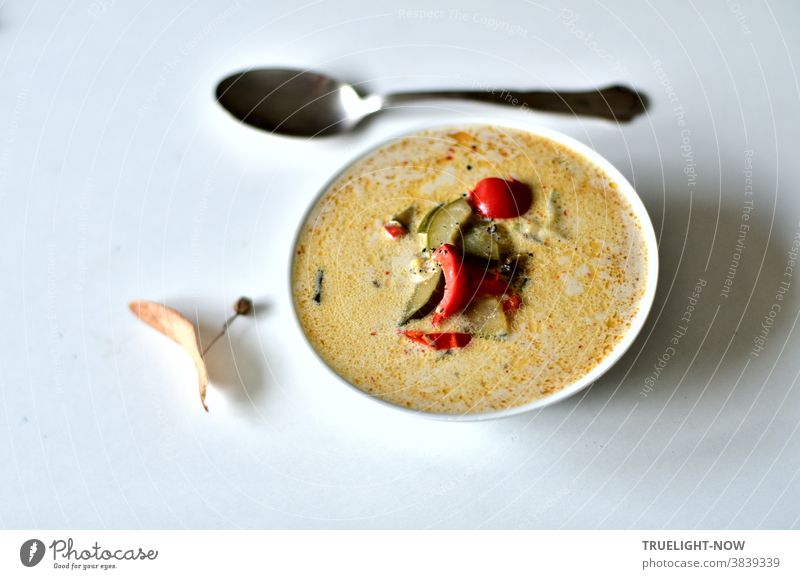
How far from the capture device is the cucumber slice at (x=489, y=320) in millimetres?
853

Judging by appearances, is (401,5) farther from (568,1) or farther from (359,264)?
(359,264)

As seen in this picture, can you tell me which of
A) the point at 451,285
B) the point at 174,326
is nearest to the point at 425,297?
the point at 451,285

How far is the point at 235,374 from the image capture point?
941 mm

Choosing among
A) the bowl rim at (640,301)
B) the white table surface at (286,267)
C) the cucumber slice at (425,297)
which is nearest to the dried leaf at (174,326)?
the white table surface at (286,267)

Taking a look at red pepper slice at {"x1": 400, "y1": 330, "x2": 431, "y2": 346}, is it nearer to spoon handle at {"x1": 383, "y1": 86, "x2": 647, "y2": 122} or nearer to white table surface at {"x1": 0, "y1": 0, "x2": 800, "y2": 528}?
white table surface at {"x1": 0, "y1": 0, "x2": 800, "y2": 528}

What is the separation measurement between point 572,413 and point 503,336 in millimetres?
131

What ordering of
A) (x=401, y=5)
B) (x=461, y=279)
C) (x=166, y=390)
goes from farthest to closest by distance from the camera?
(x=401, y=5)
(x=166, y=390)
(x=461, y=279)

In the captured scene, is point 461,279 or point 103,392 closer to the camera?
point 461,279

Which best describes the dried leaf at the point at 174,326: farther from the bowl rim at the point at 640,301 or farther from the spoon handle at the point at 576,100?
the spoon handle at the point at 576,100

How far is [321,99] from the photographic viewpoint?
1.02m

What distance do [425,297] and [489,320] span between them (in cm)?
8

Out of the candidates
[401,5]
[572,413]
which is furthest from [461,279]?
[401,5]

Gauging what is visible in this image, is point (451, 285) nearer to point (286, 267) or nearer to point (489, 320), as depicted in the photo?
point (489, 320)
